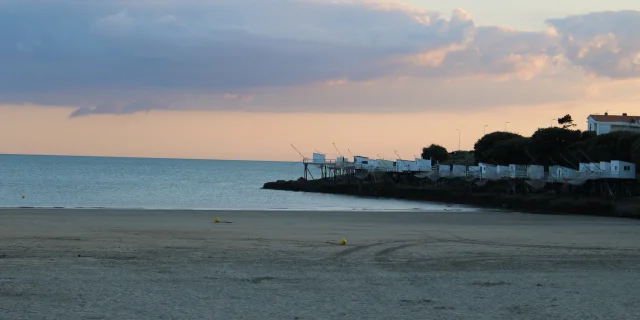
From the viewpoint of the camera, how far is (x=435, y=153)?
414ft

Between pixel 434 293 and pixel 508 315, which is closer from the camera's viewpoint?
pixel 508 315

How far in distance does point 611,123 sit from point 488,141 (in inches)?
672

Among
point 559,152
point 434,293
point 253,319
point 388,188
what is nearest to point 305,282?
point 434,293

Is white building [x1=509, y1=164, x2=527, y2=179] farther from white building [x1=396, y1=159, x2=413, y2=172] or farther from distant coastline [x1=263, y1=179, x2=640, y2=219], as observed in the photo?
white building [x1=396, y1=159, x2=413, y2=172]

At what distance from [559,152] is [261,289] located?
8003 centimetres

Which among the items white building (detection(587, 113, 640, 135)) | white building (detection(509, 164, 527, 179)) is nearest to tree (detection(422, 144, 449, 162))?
white building (detection(587, 113, 640, 135))

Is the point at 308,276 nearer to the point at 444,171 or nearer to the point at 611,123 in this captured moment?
the point at 444,171

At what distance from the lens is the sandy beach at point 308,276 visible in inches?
457

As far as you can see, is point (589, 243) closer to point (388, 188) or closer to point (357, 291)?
point (357, 291)

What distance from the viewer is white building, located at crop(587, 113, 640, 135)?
101 meters

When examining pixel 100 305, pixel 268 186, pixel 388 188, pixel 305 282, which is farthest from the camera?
pixel 268 186

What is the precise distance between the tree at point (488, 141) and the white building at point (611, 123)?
10795mm

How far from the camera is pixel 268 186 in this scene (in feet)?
348

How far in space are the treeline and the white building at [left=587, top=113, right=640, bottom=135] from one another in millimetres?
11153
